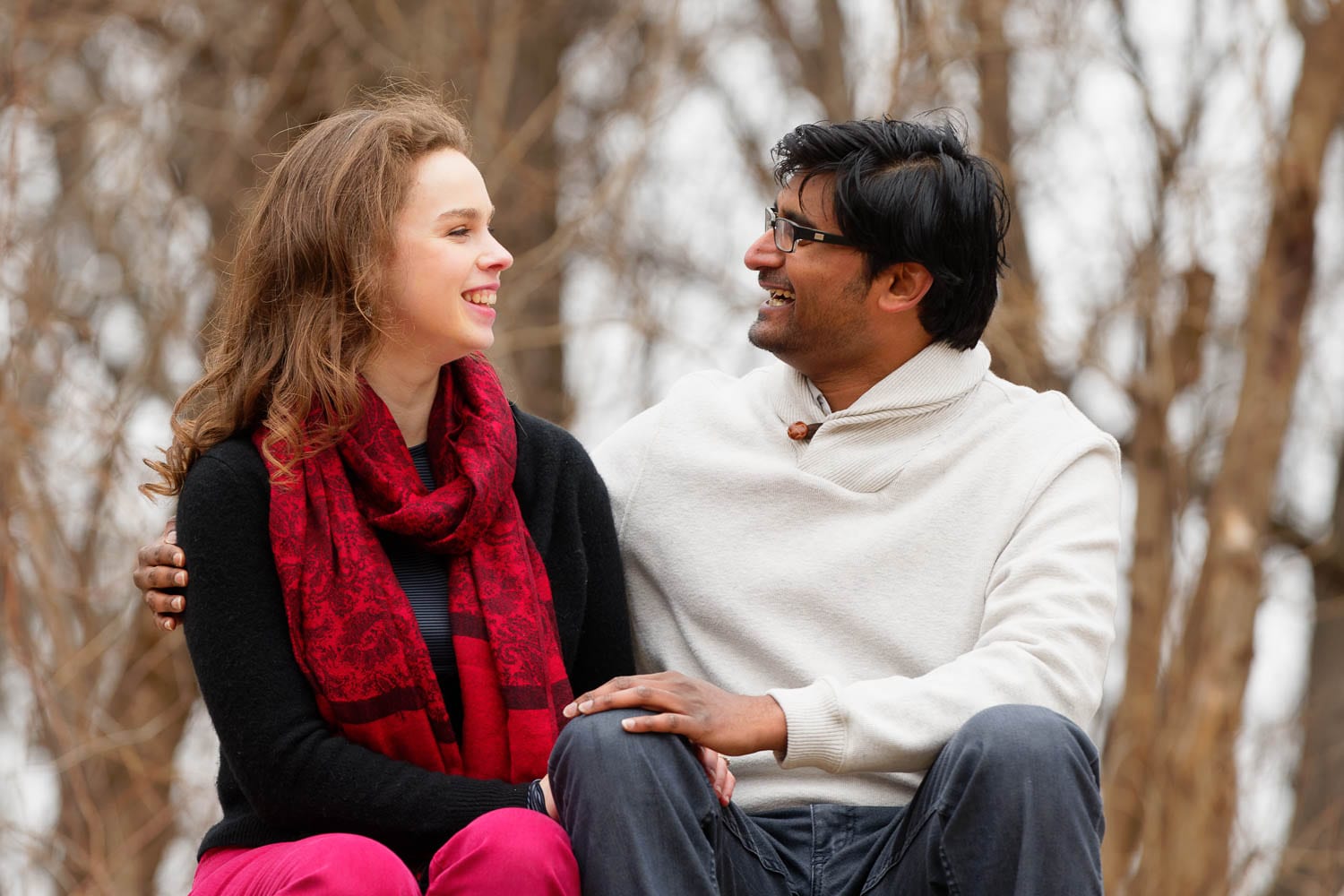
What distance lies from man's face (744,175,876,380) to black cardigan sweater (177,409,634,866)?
2.93 ft

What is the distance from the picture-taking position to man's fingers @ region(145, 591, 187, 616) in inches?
97.8

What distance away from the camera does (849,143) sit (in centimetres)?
290

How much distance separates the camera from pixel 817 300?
9.52 ft

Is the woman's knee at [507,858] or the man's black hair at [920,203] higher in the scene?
the man's black hair at [920,203]

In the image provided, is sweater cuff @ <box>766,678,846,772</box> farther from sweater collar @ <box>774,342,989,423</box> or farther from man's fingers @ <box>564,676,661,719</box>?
→ sweater collar @ <box>774,342,989,423</box>

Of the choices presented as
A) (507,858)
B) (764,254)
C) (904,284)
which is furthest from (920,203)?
(507,858)

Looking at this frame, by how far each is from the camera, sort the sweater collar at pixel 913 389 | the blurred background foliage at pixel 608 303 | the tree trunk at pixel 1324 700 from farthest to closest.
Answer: the tree trunk at pixel 1324 700 → the blurred background foliage at pixel 608 303 → the sweater collar at pixel 913 389

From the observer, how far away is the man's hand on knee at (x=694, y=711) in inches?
90.1

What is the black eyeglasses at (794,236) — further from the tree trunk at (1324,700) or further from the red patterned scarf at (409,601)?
the tree trunk at (1324,700)

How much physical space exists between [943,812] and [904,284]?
97cm

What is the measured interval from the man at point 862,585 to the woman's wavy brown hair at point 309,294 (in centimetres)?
59

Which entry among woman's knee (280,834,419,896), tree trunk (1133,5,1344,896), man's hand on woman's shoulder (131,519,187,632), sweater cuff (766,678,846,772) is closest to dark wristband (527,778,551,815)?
woman's knee (280,834,419,896)

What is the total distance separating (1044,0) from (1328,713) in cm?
410

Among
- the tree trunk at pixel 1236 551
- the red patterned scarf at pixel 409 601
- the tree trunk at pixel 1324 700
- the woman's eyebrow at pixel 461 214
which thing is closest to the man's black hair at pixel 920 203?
the woman's eyebrow at pixel 461 214
